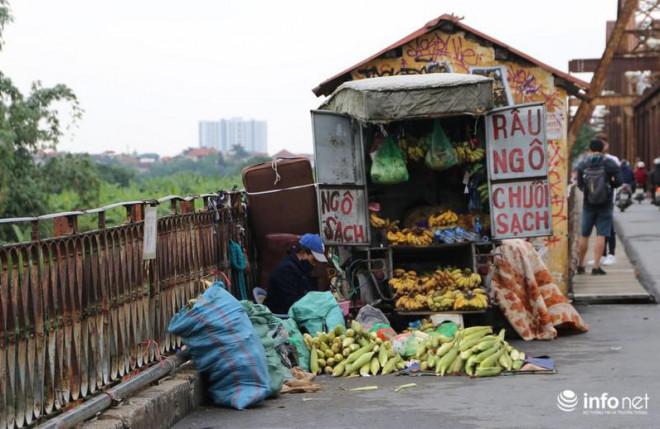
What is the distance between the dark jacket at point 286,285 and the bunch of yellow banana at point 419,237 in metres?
1.60

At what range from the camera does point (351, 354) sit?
10016mm

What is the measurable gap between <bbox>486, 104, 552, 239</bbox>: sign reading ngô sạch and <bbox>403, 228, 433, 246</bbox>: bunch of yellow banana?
0.71 m

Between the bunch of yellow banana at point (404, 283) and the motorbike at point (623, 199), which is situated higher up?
the motorbike at point (623, 199)

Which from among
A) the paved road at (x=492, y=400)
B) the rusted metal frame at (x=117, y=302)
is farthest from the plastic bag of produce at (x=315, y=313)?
the rusted metal frame at (x=117, y=302)

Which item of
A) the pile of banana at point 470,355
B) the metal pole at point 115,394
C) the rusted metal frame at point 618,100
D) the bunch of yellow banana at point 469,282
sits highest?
the rusted metal frame at point 618,100

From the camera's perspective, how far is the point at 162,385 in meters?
7.98

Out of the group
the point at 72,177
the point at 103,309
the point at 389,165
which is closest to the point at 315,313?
the point at 389,165

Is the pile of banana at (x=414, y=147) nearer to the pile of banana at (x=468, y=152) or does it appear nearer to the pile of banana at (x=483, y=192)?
the pile of banana at (x=468, y=152)

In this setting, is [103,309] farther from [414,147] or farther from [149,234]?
Result: [414,147]

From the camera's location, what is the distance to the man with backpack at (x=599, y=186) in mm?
15656

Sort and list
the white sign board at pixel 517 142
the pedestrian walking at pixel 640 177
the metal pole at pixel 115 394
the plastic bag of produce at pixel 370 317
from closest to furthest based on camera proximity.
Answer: the metal pole at pixel 115 394 → the plastic bag of produce at pixel 370 317 → the white sign board at pixel 517 142 → the pedestrian walking at pixel 640 177

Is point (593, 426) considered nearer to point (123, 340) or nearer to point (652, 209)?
point (123, 340)

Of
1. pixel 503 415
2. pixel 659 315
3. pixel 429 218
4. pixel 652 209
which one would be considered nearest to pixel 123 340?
pixel 503 415

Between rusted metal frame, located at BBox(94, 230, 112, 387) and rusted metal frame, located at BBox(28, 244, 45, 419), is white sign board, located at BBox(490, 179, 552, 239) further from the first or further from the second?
rusted metal frame, located at BBox(28, 244, 45, 419)
